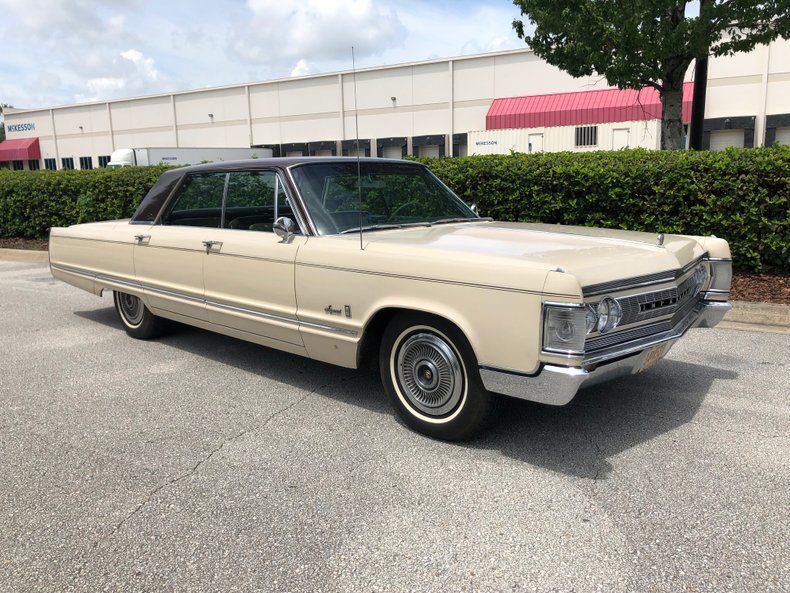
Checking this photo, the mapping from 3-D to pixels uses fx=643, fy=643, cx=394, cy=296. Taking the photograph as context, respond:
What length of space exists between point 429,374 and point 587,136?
21856 millimetres

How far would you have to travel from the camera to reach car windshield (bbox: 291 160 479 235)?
440 centimetres

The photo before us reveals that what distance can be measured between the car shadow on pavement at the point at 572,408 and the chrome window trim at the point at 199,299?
0.62m

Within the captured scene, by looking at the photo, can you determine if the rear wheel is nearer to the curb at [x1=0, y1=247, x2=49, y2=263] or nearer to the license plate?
the license plate

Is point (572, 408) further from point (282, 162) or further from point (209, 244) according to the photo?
point (209, 244)

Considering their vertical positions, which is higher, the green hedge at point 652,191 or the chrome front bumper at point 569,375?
the green hedge at point 652,191

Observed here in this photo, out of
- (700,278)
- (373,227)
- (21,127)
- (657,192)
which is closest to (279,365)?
(373,227)

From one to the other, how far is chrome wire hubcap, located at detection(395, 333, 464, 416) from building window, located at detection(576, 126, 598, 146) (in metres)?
21.4

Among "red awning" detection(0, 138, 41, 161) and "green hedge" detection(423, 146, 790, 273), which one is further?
"red awning" detection(0, 138, 41, 161)

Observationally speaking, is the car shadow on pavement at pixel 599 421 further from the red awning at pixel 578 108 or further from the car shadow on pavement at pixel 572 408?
the red awning at pixel 578 108

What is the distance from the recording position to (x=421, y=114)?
3616cm

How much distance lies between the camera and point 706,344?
5840mm

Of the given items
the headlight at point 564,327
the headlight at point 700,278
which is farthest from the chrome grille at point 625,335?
the headlight at point 700,278

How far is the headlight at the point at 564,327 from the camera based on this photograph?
304 cm

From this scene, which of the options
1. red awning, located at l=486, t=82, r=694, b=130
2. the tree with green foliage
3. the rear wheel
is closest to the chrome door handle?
the rear wheel
